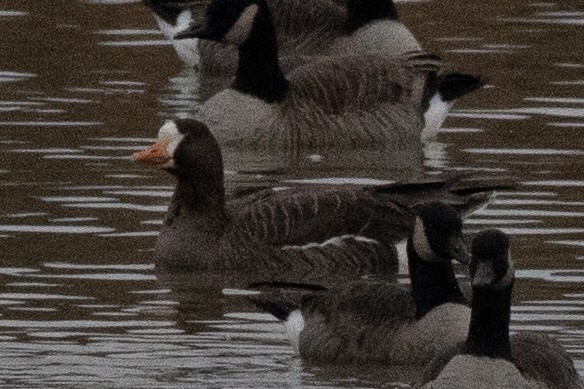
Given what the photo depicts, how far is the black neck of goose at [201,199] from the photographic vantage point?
17.0 metres

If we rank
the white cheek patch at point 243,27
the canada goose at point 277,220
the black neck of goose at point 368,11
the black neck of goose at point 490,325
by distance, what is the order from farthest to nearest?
the black neck of goose at point 368,11 < the white cheek patch at point 243,27 < the canada goose at point 277,220 < the black neck of goose at point 490,325

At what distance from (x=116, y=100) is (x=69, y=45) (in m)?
2.91

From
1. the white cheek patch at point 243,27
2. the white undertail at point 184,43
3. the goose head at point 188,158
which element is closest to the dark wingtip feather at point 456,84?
the white cheek patch at point 243,27

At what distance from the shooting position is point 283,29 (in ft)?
81.4

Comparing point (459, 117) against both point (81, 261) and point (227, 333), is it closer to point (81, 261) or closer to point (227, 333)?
point (81, 261)

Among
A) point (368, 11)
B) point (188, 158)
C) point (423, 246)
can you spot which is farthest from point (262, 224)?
point (368, 11)

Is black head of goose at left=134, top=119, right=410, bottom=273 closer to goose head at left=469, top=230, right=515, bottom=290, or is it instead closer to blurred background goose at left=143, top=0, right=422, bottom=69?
goose head at left=469, top=230, right=515, bottom=290

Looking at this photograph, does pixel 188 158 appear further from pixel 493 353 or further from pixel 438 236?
pixel 493 353

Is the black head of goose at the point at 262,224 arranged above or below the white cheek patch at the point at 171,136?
below

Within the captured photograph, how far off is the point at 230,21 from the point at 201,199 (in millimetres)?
5557

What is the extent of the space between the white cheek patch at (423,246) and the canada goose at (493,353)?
1694mm

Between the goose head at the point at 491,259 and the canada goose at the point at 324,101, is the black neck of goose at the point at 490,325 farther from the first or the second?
the canada goose at the point at 324,101

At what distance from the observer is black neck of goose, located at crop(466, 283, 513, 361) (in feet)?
39.9

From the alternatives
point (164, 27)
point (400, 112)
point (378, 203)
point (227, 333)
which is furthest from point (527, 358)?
point (164, 27)
